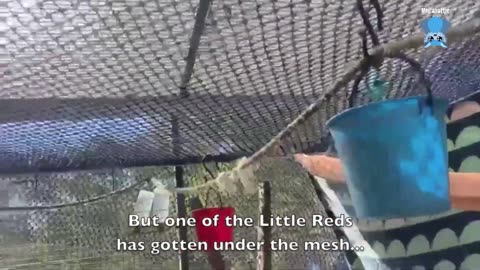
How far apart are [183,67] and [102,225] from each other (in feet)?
3.17

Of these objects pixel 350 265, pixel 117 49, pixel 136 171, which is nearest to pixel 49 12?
pixel 117 49

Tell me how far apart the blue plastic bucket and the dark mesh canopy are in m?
0.16

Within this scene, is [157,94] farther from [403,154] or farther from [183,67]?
[403,154]

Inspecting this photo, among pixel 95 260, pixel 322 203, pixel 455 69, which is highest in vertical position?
pixel 455 69

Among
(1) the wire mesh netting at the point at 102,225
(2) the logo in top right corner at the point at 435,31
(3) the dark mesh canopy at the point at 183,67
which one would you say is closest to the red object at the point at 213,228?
(1) the wire mesh netting at the point at 102,225

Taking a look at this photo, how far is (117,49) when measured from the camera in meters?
0.85

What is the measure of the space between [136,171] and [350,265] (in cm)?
66

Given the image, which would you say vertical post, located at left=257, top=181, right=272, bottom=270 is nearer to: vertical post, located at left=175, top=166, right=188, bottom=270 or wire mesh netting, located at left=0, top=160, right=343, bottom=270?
wire mesh netting, located at left=0, top=160, right=343, bottom=270

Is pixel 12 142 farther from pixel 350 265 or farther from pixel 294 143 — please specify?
pixel 350 265

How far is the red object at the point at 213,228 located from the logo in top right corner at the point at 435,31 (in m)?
0.90

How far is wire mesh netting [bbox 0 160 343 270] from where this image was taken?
61.6 inches

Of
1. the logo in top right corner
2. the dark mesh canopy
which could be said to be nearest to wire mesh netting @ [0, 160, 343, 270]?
the dark mesh canopy

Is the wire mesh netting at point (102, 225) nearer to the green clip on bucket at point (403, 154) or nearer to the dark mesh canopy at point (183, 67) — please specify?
the dark mesh canopy at point (183, 67)

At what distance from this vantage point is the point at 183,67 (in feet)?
3.07
